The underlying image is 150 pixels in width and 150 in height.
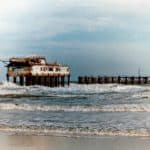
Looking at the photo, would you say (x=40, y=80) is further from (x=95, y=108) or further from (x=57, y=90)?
(x=95, y=108)

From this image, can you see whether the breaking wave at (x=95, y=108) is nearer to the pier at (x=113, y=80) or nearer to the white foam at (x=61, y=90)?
the white foam at (x=61, y=90)

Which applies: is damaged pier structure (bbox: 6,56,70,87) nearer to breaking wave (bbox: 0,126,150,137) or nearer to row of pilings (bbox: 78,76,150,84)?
row of pilings (bbox: 78,76,150,84)

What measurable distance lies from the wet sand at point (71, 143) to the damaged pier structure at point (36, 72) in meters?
59.0

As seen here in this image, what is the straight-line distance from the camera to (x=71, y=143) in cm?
1591

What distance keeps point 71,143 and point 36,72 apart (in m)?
61.3

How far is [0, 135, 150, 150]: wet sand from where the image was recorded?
48.9ft

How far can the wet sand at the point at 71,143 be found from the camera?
1491cm

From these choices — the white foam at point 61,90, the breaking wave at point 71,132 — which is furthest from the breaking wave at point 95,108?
the white foam at point 61,90

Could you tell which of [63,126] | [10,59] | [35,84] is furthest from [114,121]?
[10,59]

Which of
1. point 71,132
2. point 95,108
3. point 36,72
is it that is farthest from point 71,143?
point 36,72

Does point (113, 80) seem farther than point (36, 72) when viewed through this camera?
Yes

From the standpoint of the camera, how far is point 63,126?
20.9 m

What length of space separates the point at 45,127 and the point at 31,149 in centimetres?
581

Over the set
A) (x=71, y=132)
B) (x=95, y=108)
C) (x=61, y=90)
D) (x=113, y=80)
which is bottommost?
(x=61, y=90)
